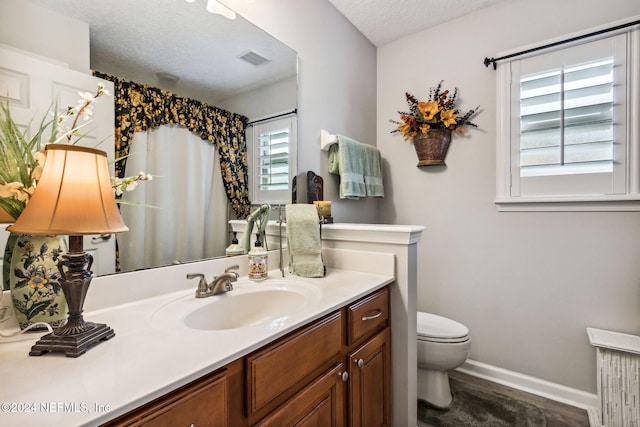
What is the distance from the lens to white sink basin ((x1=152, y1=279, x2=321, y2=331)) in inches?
36.8

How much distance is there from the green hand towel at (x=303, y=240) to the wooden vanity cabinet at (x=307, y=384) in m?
0.33

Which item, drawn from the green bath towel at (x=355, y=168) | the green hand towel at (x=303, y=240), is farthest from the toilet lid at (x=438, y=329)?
the green bath towel at (x=355, y=168)

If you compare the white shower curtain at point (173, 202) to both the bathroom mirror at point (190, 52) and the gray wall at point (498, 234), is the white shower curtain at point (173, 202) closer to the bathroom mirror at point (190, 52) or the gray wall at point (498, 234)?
the bathroom mirror at point (190, 52)

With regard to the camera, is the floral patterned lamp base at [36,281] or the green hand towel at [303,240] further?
the green hand towel at [303,240]

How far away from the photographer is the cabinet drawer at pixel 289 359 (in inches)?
28.7

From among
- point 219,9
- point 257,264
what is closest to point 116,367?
point 257,264

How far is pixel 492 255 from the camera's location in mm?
2021

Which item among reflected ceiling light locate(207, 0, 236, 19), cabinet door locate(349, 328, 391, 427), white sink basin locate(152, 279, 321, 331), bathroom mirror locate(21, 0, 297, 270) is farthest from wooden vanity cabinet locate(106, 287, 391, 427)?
reflected ceiling light locate(207, 0, 236, 19)

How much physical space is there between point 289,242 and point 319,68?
1185 mm

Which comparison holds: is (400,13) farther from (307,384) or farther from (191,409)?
(191,409)

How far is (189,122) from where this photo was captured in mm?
1225

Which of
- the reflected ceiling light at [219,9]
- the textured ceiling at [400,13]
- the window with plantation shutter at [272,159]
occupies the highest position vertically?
the textured ceiling at [400,13]

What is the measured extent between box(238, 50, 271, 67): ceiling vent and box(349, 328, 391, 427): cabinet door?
4.66ft

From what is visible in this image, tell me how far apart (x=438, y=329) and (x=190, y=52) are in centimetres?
189
